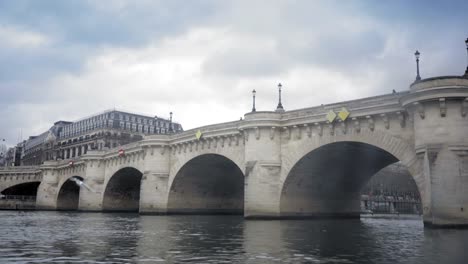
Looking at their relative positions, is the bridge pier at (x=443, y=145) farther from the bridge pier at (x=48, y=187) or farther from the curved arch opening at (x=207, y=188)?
the bridge pier at (x=48, y=187)

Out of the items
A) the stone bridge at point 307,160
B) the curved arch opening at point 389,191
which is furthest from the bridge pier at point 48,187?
the curved arch opening at point 389,191

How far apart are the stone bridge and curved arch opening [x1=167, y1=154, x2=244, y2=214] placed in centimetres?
14

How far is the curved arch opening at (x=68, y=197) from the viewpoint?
10424 centimetres

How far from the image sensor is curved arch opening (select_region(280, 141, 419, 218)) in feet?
141

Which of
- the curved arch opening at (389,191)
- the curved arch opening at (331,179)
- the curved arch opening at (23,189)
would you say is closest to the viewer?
the curved arch opening at (331,179)

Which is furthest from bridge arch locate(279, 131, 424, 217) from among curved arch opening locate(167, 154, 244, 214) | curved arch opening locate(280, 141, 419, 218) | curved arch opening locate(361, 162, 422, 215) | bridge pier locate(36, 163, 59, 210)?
curved arch opening locate(361, 162, 422, 215)

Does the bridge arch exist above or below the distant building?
below

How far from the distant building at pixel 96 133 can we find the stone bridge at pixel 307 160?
1436 inches

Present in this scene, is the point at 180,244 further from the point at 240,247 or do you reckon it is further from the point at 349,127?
the point at 349,127

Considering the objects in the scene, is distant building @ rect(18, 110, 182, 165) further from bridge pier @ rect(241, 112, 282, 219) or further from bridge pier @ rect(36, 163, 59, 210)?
bridge pier @ rect(241, 112, 282, 219)

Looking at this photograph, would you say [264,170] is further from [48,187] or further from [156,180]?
[48,187]

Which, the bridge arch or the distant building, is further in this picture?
the distant building

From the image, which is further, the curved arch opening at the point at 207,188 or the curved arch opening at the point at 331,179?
the curved arch opening at the point at 207,188

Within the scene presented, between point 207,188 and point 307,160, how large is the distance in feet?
82.9
